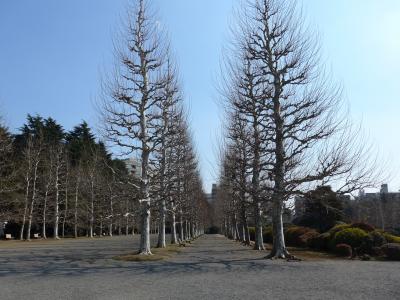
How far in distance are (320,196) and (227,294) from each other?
37.2 feet

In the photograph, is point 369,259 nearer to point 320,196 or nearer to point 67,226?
point 320,196

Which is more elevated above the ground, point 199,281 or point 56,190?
point 56,190

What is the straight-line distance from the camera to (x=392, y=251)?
21109 mm

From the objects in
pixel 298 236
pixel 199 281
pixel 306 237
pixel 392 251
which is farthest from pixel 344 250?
pixel 199 281

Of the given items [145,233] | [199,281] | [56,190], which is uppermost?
[56,190]

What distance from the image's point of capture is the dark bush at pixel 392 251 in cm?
2098

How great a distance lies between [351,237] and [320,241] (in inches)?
167

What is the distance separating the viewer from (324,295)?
11.1 meters

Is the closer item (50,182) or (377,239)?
(377,239)

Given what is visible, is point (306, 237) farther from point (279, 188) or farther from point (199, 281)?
point (199, 281)

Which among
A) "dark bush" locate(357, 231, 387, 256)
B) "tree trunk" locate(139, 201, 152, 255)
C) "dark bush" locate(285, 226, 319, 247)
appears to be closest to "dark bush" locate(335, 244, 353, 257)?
"dark bush" locate(357, 231, 387, 256)

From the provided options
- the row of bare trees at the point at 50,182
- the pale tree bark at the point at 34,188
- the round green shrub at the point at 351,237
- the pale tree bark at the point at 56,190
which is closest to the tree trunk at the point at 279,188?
the round green shrub at the point at 351,237

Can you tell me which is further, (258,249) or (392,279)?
(258,249)

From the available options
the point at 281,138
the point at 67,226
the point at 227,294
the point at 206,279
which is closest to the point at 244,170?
the point at 281,138
